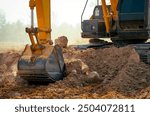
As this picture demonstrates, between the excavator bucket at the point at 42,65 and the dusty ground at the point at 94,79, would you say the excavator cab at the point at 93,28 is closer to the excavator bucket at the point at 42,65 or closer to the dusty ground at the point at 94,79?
the dusty ground at the point at 94,79

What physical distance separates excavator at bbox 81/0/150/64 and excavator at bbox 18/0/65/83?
213 cm

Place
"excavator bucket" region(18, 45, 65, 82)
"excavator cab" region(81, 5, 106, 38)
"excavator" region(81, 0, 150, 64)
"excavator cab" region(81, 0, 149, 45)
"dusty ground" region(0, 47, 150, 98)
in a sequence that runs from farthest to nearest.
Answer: "excavator cab" region(81, 5, 106, 38), "excavator cab" region(81, 0, 149, 45), "excavator" region(81, 0, 150, 64), "excavator bucket" region(18, 45, 65, 82), "dusty ground" region(0, 47, 150, 98)

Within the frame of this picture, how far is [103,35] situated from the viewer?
1347 centimetres

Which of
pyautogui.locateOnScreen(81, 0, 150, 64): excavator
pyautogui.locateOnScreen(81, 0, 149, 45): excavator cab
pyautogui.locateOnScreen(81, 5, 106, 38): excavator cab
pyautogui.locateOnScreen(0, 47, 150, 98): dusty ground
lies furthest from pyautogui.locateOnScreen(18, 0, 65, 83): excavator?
pyautogui.locateOnScreen(81, 5, 106, 38): excavator cab

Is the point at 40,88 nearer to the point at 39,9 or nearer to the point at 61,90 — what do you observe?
the point at 61,90

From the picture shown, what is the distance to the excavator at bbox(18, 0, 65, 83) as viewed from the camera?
9.52 meters

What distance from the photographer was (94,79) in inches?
396

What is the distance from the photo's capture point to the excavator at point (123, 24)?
11.5 metres

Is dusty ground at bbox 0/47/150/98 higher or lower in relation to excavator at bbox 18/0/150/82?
lower

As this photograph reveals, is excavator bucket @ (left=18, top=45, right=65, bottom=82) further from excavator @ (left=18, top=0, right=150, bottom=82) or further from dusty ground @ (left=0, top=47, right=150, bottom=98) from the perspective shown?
dusty ground @ (left=0, top=47, right=150, bottom=98)

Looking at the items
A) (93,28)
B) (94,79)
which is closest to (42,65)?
(94,79)

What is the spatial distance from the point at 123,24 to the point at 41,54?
125 inches

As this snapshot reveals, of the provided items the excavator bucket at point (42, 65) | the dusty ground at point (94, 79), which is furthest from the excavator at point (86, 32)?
the dusty ground at point (94, 79)

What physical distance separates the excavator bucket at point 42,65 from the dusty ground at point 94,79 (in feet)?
0.65
